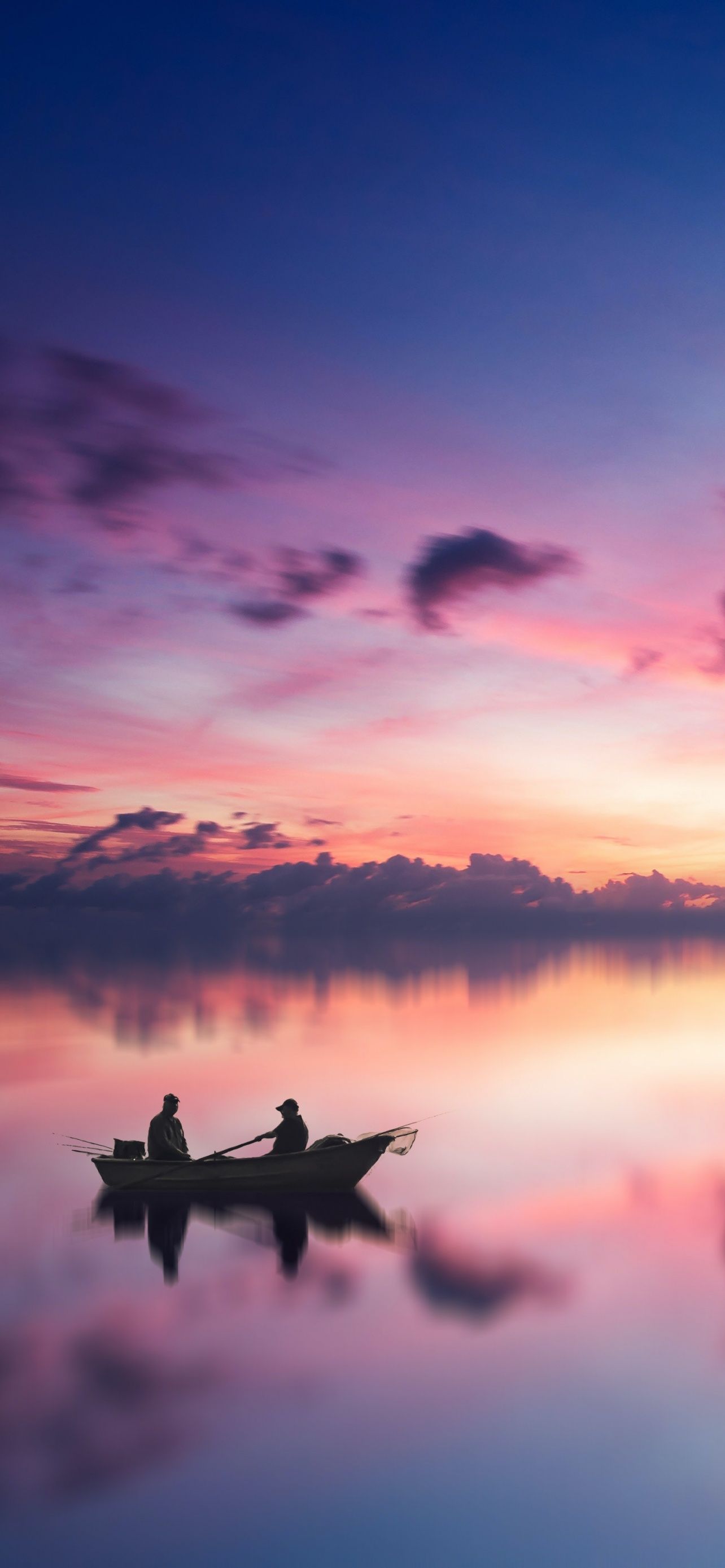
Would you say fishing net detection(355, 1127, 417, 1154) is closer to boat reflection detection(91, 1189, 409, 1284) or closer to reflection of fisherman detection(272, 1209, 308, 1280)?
boat reflection detection(91, 1189, 409, 1284)

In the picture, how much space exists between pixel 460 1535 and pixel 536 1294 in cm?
629

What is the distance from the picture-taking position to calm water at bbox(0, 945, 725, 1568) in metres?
10.4

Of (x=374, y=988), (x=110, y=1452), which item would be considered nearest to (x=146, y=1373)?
(x=110, y=1452)

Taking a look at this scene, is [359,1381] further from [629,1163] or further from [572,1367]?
[629,1163]

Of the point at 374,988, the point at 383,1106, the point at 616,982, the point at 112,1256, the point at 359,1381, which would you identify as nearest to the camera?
the point at 359,1381

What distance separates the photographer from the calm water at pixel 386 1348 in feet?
34.0

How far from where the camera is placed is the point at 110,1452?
11414 mm

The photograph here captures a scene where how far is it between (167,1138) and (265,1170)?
6.79 feet

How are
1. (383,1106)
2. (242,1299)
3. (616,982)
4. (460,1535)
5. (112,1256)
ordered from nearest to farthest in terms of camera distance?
1. (460,1535)
2. (242,1299)
3. (112,1256)
4. (383,1106)
5. (616,982)

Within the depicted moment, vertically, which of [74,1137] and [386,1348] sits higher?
[386,1348]

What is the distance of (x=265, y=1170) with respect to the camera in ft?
63.2

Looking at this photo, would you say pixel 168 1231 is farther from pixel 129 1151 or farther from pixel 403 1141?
pixel 403 1141

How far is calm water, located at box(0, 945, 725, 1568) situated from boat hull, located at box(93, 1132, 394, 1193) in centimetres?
71

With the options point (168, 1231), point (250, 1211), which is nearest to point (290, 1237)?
point (250, 1211)
